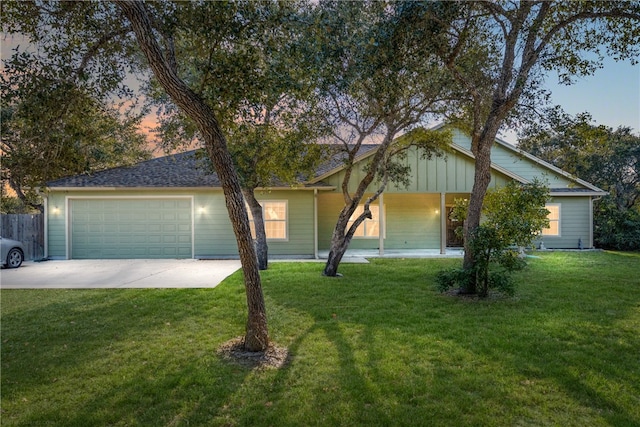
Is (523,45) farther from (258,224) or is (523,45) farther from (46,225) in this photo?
(46,225)

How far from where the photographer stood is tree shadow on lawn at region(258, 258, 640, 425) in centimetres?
329

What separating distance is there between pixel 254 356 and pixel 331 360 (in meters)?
0.88

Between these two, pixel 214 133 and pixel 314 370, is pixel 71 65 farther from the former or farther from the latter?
pixel 314 370

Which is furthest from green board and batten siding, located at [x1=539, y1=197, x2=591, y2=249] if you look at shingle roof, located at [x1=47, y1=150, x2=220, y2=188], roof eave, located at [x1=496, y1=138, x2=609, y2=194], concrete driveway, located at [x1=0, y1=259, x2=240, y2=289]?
shingle roof, located at [x1=47, y1=150, x2=220, y2=188]

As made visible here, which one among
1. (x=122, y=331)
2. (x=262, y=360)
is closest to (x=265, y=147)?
(x=122, y=331)

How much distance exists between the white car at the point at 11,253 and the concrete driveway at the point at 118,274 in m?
0.30

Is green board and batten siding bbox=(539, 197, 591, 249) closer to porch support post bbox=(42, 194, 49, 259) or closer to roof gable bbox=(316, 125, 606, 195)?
roof gable bbox=(316, 125, 606, 195)

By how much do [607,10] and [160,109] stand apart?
9426 millimetres

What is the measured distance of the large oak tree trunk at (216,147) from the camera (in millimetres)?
3766

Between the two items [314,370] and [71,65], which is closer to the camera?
[314,370]

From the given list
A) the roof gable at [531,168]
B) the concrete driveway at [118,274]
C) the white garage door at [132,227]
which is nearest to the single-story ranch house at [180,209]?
the white garage door at [132,227]

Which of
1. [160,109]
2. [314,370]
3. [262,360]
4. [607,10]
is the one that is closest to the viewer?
[314,370]

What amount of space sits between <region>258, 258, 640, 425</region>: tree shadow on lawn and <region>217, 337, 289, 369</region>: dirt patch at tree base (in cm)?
18

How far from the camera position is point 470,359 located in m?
4.27
